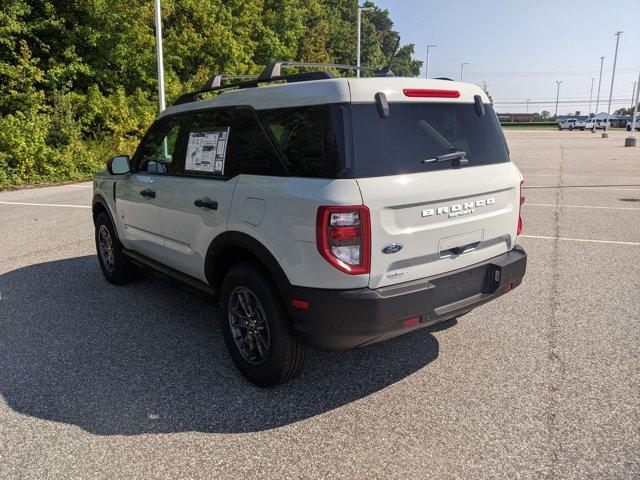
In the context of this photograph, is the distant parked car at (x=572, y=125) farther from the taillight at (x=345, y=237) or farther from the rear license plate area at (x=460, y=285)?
the taillight at (x=345, y=237)

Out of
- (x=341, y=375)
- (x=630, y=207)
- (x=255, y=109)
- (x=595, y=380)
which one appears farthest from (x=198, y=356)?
(x=630, y=207)

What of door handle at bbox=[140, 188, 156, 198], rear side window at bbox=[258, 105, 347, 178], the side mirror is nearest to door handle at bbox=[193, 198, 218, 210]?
rear side window at bbox=[258, 105, 347, 178]

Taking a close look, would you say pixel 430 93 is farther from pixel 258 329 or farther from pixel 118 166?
pixel 118 166

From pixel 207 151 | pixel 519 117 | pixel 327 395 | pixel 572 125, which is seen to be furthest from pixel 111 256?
pixel 519 117

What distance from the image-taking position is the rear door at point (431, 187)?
2820 mm

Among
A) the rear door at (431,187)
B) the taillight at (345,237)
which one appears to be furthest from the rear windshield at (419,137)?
the taillight at (345,237)

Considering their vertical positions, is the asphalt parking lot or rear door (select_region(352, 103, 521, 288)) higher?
rear door (select_region(352, 103, 521, 288))

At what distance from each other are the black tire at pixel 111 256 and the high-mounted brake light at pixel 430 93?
3.41m

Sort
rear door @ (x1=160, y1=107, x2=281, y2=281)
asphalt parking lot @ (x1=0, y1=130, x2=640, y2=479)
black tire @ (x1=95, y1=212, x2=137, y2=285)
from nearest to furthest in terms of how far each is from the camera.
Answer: asphalt parking lot @ (x1=0, y1=130, x2=640, y2=479), rear door @ (x1=160, y1=107, x2=281, y2=281), black tire @ (x1=95, y1=212, x2=137, y2=285)

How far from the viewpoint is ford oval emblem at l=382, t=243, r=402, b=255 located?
2.82 metres

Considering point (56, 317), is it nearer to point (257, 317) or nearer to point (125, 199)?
point (125, 199)

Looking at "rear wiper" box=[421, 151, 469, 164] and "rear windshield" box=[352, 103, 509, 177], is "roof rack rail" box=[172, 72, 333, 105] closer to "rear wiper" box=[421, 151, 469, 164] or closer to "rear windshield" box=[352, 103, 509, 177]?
"rear windshield" box=[352, 103, 509, 177]

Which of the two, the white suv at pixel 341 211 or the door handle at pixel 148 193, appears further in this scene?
the door handle at pixel 148 193

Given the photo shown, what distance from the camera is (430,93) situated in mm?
3162
